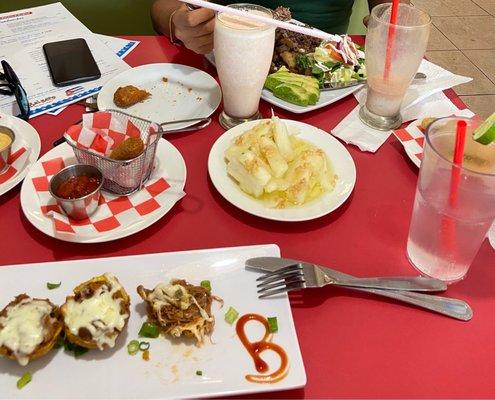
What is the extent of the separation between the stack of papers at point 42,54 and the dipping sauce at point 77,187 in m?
0.45

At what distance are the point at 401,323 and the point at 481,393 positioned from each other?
184 mm

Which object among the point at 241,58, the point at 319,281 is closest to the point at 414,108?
the point at 241,58

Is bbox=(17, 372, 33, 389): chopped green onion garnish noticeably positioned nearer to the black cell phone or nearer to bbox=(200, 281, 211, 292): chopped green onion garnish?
bbox=(200, 281, 211, 292): chopped green onion garnish

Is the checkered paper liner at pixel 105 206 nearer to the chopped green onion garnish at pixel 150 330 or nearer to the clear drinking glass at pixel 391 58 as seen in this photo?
the chopped green onion garnish at pixel 150 330

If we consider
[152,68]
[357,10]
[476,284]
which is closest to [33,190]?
[152,68]

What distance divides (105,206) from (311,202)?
52 centimetres

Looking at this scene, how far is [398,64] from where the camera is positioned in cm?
143

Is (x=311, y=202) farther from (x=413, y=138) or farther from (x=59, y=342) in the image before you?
(x=59, y=342)

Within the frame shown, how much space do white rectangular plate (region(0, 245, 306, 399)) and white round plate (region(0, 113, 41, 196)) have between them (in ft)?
1.10

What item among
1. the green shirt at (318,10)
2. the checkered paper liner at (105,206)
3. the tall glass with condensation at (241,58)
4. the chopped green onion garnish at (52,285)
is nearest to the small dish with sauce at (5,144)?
the checkered paper liner at (105,206)

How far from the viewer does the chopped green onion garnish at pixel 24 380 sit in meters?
0.81

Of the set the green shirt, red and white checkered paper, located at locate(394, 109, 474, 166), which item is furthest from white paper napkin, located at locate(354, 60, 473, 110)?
the green shirt

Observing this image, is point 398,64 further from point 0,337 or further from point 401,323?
point 0,337

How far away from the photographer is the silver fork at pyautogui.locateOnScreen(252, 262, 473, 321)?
3.21ft
